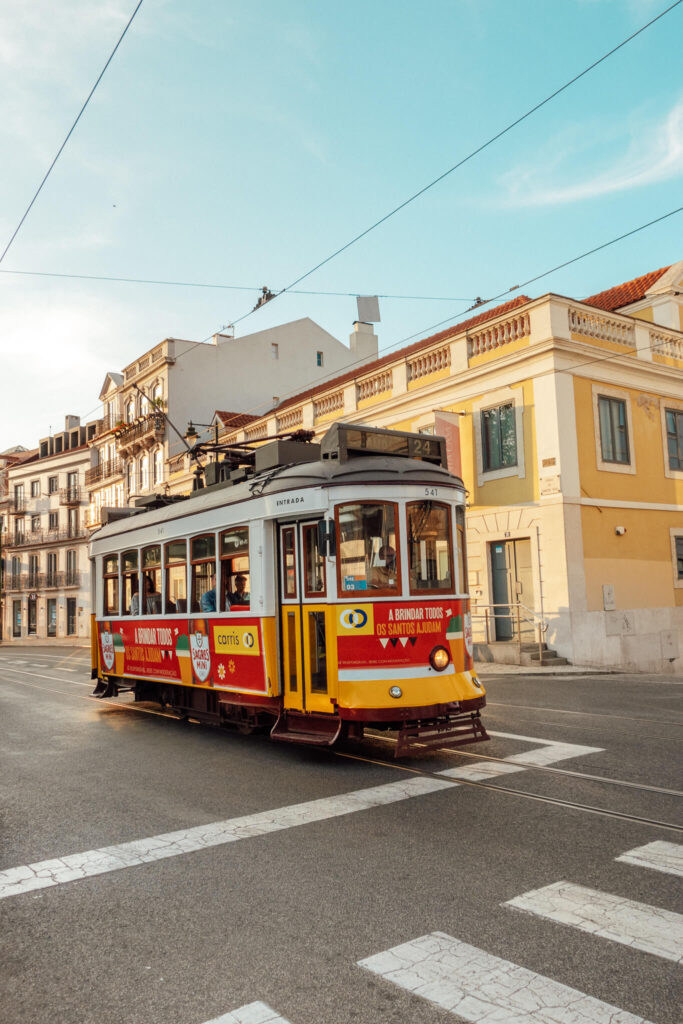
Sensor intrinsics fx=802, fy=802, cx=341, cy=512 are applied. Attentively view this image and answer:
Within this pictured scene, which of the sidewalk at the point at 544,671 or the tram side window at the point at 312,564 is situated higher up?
the tram side window at the point at 312,564

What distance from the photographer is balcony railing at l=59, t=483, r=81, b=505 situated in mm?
53969

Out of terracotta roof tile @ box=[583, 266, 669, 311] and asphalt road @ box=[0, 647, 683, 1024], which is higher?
terracotta roof tile @ box=[583, 266, 669, 311]

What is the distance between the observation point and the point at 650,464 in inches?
811

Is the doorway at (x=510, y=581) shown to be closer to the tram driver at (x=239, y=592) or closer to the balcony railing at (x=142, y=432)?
the tram driver at (x=239, y=592)

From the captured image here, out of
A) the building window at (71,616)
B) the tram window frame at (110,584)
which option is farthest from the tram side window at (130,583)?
the building window at (71,616)

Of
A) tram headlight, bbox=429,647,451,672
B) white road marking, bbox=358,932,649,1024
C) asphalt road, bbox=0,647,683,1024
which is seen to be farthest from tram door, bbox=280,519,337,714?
white road marking, bbox=358,932,649,1024

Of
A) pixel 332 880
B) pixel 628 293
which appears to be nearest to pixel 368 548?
pixel 332 880

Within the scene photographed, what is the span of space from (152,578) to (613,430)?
12777 millimetres

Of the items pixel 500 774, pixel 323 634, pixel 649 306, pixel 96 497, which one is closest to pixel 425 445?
pixel 323 634

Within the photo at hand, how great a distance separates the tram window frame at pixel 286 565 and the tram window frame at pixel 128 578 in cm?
432

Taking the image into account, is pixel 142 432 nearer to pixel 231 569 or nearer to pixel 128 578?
pixel 128 578

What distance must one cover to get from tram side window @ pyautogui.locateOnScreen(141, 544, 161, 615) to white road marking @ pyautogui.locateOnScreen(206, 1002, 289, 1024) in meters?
8.42

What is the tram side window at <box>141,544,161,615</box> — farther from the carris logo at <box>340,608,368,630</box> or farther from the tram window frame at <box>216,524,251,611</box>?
the carris logo at <box>340,608,368,630</box>

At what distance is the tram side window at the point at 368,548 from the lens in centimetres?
796
